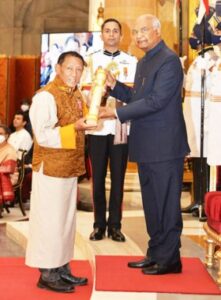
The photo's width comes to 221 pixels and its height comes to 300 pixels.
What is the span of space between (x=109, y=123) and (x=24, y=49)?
50.2ft

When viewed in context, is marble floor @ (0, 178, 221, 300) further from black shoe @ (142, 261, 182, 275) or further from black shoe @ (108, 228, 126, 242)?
black shoe @ (142, 261, 182, 275)

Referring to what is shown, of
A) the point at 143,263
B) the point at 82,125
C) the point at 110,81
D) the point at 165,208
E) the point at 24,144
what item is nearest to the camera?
the point at 82,125

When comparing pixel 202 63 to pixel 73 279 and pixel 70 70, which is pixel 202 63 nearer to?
pixel 70 70

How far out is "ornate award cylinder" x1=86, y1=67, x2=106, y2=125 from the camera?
394 centimetres

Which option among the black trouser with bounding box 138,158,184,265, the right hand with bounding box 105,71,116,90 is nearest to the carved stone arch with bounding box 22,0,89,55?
the right hand with bounding box 105,71,116,90

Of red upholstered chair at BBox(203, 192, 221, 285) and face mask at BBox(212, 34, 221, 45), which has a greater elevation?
face mask at BBox(212, 34, 221, 45)

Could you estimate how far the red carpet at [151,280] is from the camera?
4008 millimetres

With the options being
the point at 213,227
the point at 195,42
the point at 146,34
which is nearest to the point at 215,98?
the point at 195,42

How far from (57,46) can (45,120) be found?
413 inches

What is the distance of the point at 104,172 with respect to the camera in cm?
536

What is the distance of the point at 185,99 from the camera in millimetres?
7027

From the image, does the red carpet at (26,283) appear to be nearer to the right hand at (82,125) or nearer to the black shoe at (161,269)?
the black shoe at (161,269)

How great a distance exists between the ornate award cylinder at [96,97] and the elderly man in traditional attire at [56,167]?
0.39 feet

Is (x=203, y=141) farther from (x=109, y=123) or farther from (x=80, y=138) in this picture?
(x=80, y=138)
